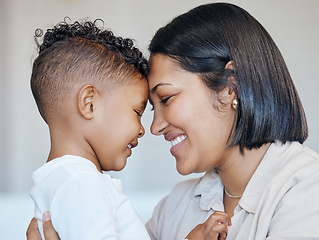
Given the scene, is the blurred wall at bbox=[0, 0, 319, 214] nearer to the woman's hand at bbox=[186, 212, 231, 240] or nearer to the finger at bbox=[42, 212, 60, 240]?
the woman's hand at bbox=[186, 212, 231, 240]

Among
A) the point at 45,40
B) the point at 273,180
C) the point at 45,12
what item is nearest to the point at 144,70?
the point at 45,40

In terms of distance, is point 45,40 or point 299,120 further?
point 299,120

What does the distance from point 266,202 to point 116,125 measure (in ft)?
1.64

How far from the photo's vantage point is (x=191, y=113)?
1576 millimetres

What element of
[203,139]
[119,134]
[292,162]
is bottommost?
[292,162]

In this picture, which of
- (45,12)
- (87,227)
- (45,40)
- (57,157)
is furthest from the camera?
(45,12)

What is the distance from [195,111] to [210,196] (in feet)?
1.17

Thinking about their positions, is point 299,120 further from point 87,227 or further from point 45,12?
point 45,12

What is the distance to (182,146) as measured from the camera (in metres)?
1.62

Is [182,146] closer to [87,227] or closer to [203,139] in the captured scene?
[203,139]

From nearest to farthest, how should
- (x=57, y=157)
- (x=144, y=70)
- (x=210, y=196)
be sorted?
(x=57, y=157), (x=144, y=70), (x=210, y=196)

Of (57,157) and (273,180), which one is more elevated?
(57,157)

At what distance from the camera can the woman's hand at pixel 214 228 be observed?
137 centimetres

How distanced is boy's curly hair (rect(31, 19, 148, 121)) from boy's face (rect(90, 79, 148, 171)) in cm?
4
